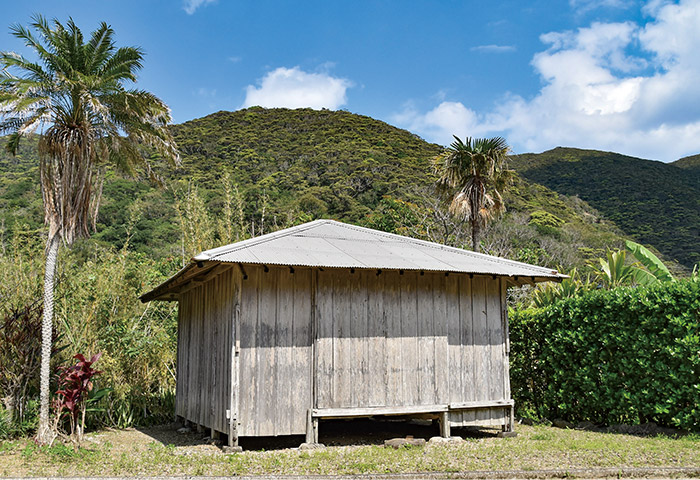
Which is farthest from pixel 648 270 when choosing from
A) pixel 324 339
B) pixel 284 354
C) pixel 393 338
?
pixel 284 354

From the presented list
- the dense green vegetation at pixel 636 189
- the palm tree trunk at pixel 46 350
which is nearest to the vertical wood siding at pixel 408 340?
the palm tree trunk at pixel 46 350

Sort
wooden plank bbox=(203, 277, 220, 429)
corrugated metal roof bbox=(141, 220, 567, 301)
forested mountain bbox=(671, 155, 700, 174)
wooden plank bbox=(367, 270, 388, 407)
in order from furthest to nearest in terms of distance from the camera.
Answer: forested mountain bbox=(671, 155, 700, 174) < wooden plank bbox=(203, 277, 220, 429) < wooden plank bbox=(367, 270, 388, 407) < corrugated metal roof bbox=(141, 220, 567, 301)

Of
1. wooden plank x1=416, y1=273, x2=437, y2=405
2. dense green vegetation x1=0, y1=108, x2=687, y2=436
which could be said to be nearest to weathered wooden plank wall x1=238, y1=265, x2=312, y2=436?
wooden plank x1=416, y1=273, x2=437, y2=405

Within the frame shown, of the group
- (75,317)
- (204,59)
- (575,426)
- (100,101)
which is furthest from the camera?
(204,59)

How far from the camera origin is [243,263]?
303 inches

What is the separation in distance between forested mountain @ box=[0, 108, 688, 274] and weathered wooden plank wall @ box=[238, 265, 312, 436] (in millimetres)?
6038

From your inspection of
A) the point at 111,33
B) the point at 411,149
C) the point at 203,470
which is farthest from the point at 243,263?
the point at 411,149

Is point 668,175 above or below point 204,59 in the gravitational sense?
above

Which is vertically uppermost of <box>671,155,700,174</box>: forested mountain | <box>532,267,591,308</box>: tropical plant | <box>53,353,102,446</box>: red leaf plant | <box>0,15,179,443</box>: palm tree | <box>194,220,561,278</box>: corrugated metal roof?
<box>671,155,700,174</box>: forested mountain

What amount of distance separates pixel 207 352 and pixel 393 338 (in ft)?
10.5

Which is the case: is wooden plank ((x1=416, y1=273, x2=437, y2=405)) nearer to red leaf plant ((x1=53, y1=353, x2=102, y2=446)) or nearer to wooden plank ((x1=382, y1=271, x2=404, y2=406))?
wooden plank ((x1=382, y1=271, x2=404, y2=406))

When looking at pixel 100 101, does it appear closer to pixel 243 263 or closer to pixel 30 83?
Result: pixel 30 83

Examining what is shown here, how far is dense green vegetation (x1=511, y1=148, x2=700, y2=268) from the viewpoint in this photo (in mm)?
40656

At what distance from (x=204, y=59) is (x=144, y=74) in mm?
8591
